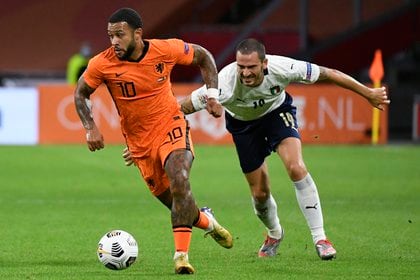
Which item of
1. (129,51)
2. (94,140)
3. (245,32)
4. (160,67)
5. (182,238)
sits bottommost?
(182,238)

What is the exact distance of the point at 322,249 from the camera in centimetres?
1000

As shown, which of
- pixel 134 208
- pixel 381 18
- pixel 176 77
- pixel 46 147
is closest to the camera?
pixel 134 208

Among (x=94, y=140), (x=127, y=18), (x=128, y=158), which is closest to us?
(x=94, y=140)

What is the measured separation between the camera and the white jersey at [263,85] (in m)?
10.1

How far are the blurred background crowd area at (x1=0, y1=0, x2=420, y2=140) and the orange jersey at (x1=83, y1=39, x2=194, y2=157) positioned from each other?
1853 cm

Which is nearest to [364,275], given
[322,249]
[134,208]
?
[322,249]

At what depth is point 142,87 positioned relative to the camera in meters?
9.64

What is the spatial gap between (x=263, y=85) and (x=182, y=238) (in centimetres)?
177

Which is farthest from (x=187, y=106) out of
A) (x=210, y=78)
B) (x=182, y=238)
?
(x=182, y=238)

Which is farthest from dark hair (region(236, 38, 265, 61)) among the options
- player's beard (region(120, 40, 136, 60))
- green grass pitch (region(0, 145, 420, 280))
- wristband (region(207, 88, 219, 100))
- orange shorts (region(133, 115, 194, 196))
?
green grass pitch (region(0, 145, 420, 280))

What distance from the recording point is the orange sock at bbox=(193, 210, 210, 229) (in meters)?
9.88

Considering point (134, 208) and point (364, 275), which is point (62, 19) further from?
point (364, 275)

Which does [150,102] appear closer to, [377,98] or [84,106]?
[84,106]

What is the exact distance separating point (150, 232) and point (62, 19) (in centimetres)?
2159
